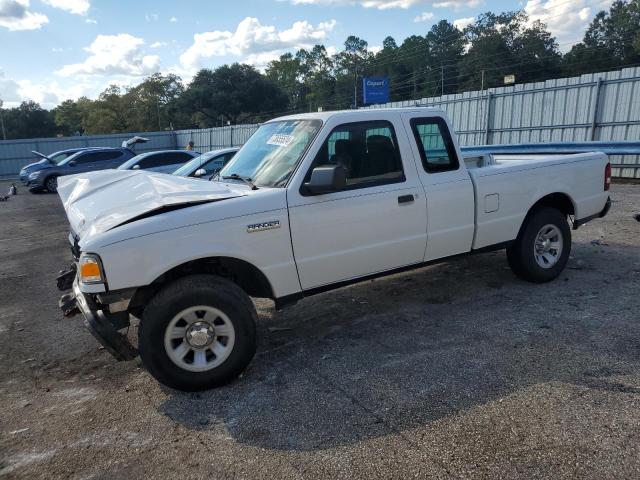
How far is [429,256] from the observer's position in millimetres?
4703

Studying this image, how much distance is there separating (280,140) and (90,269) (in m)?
1.98

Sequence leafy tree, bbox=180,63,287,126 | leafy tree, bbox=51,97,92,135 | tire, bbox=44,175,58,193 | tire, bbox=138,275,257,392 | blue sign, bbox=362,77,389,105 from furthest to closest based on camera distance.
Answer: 1. leafy tree, bbox=51,97,92,135
2. leafy tree, bbox=180,63,287,126
3. blue sign, bbox=362,77,389,105
4. tire, bbox=44,175,58,193
5. tire, bbox=138,275,257,392

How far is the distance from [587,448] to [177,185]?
356cm

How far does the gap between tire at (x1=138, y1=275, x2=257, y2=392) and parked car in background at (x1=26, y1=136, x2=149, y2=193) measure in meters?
18.0

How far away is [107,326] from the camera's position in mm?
3381

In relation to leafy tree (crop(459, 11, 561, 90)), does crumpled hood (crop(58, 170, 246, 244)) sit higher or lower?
lower

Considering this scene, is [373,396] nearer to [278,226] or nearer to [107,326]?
[278,226]

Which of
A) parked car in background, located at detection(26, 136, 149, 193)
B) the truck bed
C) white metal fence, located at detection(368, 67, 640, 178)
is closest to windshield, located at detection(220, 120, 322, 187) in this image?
the truck bed

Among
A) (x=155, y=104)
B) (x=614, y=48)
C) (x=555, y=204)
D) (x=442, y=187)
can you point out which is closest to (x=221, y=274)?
(x=442, y=187)

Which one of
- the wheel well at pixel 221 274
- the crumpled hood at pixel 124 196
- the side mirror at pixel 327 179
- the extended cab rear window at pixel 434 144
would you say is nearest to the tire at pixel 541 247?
the extended cab rear window at pixel 434 144

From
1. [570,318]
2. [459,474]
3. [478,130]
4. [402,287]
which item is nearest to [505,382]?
[459,474]

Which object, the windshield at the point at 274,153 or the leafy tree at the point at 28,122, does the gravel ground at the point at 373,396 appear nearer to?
the windshield at the point at 274,153

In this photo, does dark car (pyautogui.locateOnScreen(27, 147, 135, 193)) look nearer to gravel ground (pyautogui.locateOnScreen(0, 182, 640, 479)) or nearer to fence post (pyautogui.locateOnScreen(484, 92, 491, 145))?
fence post (pyautogui.locateOnScreen(484, 92, 491, 145))

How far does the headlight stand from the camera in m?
3.28
